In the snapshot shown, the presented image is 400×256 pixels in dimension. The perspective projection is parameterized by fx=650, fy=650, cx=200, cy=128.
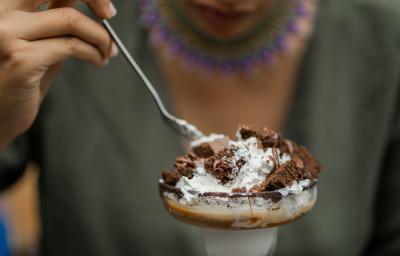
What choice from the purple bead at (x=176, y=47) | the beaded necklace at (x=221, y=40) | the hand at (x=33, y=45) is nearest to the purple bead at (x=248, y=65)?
the beaded necklace at (x=221, y=40)

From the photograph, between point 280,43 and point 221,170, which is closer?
point 221,170

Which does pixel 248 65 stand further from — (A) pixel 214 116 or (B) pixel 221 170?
(B) pixel 221 170

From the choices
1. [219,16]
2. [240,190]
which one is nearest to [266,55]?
[219,16]

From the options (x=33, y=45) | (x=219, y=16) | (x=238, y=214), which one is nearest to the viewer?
(x=238, y=214)

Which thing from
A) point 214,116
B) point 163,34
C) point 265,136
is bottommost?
point 214,116

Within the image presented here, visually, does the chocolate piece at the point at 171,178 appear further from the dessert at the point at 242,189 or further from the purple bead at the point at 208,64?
the purple bead at the point at 208,64

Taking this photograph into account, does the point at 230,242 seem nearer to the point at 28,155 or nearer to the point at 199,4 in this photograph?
the point at 199,4
